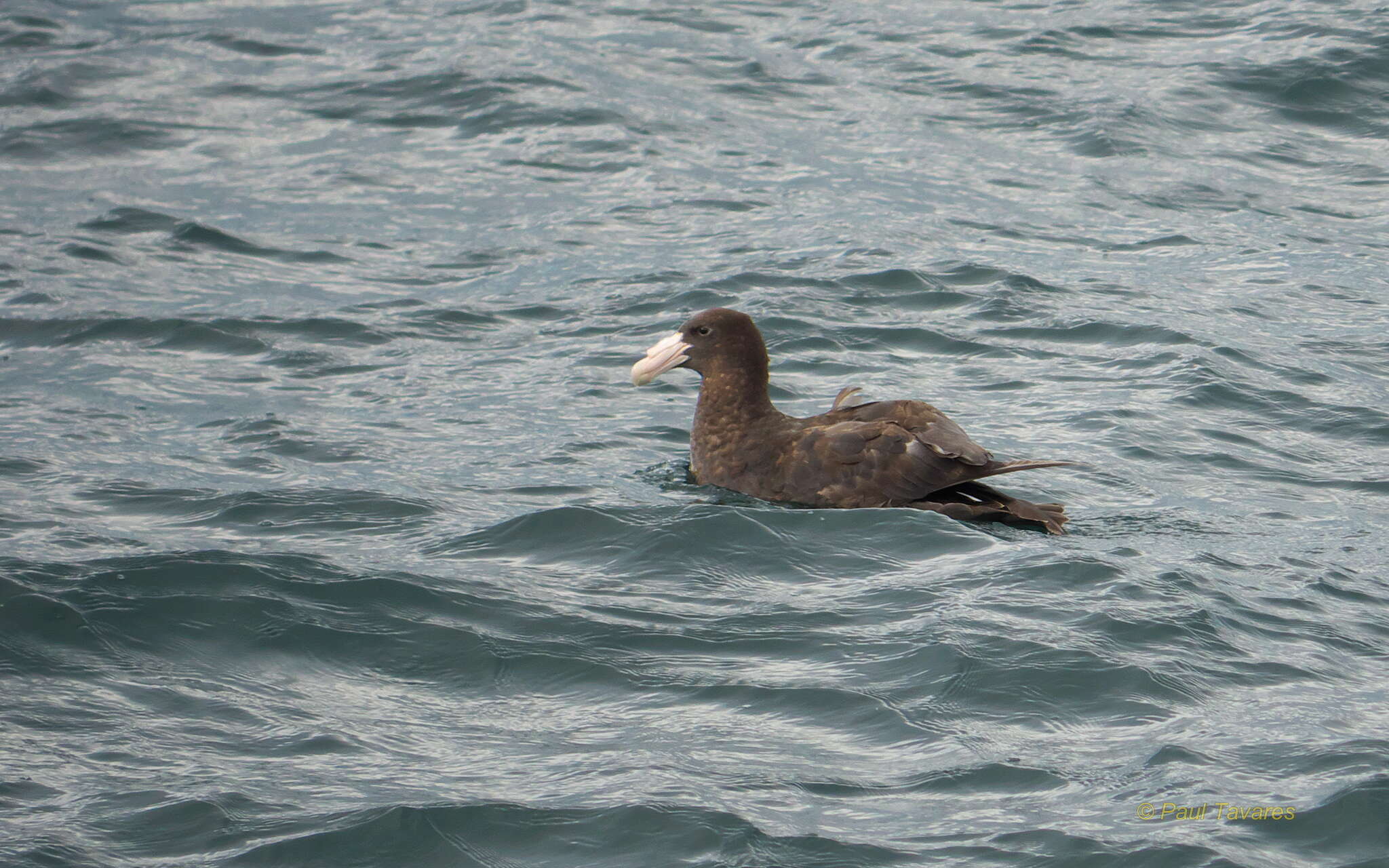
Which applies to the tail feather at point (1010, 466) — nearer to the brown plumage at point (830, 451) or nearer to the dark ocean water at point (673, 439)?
the brown plumage at point (830, 451)

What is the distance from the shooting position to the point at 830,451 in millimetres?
7105

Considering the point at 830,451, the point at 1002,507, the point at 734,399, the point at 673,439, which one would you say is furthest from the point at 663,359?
the point at 1002,507

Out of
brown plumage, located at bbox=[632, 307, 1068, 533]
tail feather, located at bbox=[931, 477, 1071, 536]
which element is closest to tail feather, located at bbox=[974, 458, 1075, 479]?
brown plumage, located at bbox=[632, 307, 1068, 533]

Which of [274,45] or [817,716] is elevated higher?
[274,45]

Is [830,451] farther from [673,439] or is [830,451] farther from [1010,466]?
[673,439]

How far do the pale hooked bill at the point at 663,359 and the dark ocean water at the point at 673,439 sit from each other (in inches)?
18.0

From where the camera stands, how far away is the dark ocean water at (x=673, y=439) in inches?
182

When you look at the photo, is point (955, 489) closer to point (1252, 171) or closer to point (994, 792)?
point (994, 792)

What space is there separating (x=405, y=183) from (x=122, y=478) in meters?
6.21

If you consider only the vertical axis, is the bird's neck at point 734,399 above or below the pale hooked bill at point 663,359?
below

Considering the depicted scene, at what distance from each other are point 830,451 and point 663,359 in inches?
49.2

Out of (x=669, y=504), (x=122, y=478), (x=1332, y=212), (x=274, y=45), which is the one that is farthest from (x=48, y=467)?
(x=274, y=45)

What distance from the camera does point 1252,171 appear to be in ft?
42.8

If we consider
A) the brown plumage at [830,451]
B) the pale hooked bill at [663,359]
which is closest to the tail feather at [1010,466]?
the brown plumage at [830,451]
